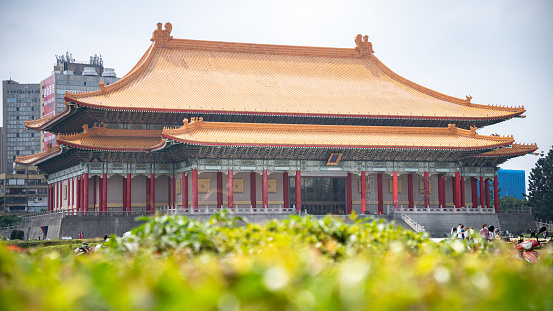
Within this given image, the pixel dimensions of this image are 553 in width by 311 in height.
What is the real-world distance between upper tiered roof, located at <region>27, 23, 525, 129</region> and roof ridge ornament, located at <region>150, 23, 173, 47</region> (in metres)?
0.09

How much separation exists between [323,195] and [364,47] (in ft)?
53.5

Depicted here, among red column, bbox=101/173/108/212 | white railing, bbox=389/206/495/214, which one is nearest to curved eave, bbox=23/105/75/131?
red column, bbox=101/173/108/212

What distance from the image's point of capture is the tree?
68.9 meters

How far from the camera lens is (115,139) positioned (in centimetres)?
4959

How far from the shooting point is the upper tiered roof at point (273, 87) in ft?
170

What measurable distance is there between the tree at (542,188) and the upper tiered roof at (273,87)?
15791 millimetres

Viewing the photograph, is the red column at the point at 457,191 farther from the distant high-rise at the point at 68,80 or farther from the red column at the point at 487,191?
the distant high-rise at the point at 68,80

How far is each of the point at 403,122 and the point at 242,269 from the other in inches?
2048

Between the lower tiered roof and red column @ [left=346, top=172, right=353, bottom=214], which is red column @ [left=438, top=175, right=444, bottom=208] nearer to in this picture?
the lower tiered roof

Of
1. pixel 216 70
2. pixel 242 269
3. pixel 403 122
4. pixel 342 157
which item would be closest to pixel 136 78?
pixel 216 70

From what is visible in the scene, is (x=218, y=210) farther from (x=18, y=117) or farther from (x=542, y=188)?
(x=18, y=117)

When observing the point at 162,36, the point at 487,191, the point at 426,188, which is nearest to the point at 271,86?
the point at 162,36

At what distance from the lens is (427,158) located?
53.9m

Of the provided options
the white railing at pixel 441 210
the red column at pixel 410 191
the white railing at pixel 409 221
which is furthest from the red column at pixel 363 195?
the red column at pixel 410 191
